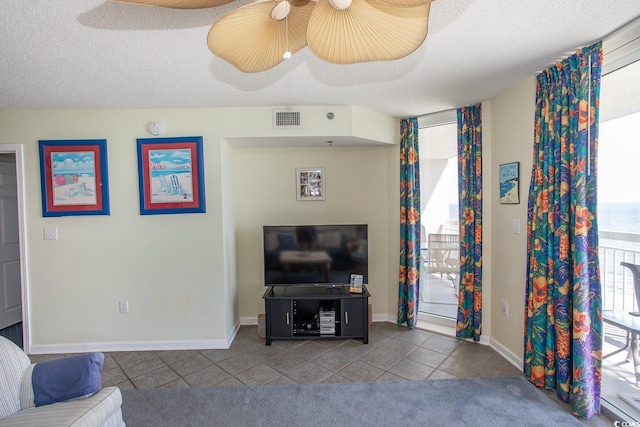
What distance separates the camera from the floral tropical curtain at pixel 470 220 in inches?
110

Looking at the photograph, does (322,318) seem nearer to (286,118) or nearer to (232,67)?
(286,118)

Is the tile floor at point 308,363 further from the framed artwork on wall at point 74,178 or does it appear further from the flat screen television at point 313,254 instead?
the framed artwork on wall at point 74,178

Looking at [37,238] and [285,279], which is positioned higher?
[37,238]

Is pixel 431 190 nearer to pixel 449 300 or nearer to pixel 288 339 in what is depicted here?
pixel 449 300

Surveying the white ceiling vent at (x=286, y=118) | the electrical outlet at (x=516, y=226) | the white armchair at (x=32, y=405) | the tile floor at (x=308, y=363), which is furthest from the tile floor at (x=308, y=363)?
the white ceiling vent at (x=286, y=118)

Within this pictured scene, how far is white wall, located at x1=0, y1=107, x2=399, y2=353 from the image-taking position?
277 centimetres

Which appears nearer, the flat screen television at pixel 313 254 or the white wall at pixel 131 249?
the white wall at pixel 131 249

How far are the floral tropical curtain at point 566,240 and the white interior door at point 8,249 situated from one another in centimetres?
537

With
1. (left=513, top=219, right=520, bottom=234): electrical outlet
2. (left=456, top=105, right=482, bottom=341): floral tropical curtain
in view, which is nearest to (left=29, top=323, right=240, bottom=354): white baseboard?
(left=456, top=105, right=482, bottom=341): floral tropical curtain

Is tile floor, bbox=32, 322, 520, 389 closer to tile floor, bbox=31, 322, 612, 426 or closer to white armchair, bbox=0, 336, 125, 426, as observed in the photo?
tile floor, bbox=31, 322, 612, 426

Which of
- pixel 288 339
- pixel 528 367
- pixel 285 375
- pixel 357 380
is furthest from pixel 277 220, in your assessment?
pixel 528 367

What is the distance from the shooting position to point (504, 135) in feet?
8.39

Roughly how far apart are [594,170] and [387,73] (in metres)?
1.48

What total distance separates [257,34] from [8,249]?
4.37 m
